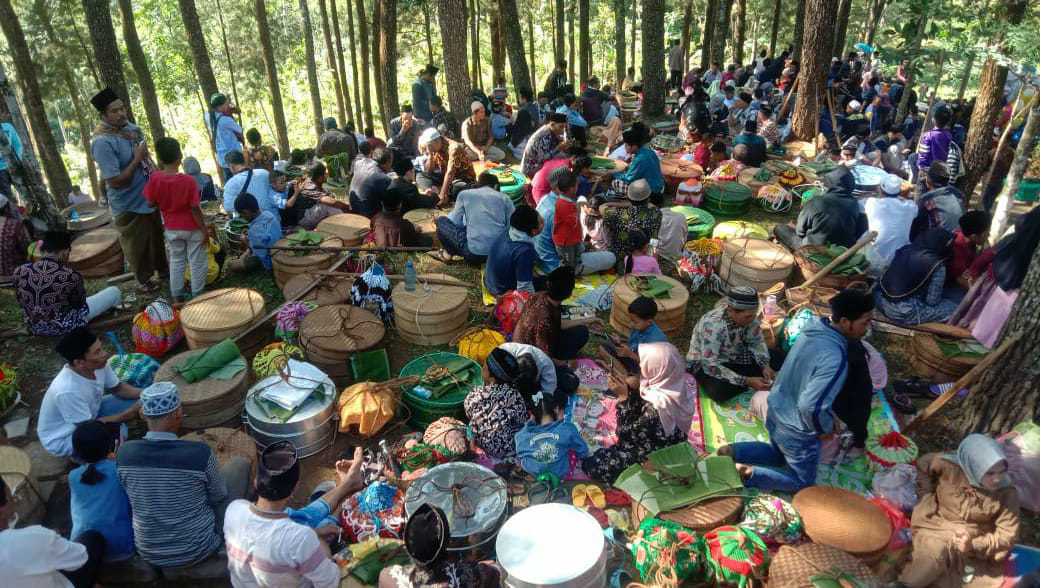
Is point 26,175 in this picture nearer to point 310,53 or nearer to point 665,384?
point 665,384

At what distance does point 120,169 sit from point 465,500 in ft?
18.1

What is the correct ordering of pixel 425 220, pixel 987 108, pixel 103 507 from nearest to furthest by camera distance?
pixel 103 507 < pixel 425 220 < pixel 987 108

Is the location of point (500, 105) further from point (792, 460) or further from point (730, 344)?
point (792, 460)

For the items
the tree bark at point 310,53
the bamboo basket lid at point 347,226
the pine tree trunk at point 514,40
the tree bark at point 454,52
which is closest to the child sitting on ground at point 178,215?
the bamboo basket lid at point 347,226

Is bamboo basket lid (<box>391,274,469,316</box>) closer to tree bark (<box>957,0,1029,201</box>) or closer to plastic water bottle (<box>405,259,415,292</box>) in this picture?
plastic water bottle (<box>405,259,415,292</box>)

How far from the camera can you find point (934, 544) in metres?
3.79

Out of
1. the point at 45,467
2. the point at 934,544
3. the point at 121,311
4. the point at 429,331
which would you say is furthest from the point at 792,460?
the point at 121,311

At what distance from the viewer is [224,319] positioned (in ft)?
19.6

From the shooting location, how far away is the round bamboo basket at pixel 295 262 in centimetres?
712

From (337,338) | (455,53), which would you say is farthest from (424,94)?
(337,338)

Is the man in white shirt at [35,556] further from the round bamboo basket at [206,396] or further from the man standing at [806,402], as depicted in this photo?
the man standing at [806,402]

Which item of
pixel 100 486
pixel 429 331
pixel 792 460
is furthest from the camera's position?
pixel 429 331

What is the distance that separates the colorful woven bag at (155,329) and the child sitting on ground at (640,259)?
5.00 metres

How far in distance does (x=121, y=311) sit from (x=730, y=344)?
6.82 meters
